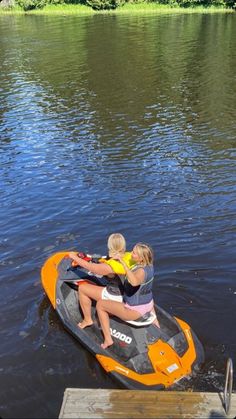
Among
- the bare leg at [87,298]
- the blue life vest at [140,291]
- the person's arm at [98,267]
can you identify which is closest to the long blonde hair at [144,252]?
the blue life vest at [140,291]

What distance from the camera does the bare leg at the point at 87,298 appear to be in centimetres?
742

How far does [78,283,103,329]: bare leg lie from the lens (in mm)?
7418

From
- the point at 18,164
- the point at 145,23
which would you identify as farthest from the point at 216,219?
the point at 145,23

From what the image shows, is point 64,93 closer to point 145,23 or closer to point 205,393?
point 205,393

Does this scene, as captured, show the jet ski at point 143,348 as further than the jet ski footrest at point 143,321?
No

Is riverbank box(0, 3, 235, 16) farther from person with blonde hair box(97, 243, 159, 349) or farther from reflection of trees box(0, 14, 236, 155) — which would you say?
person with blonde hair box(97, 243, 159, 349)

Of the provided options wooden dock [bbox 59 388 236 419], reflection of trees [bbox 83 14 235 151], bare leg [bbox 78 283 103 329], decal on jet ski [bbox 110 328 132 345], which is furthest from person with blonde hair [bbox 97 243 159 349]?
reflection of trees [bbox 83 14 235 151]

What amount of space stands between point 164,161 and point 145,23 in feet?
140

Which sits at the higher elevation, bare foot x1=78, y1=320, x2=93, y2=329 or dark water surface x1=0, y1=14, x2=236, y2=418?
bare foot x1=78, y1=320, x2=93, y2=329

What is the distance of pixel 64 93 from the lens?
24.9 meters

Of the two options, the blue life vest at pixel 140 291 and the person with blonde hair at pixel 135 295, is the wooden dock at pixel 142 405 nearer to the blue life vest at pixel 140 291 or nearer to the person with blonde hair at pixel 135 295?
the person with blonde hair at pixel 135 295

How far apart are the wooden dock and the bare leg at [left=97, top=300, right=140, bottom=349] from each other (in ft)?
3.42

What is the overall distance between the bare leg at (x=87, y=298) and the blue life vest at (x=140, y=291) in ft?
2.18

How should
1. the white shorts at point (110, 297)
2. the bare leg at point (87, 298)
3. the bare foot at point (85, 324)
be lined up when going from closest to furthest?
the white shorts at point (110, 297) < the bare leg at point (87, 298) < the bare foot at point (85, 324)
